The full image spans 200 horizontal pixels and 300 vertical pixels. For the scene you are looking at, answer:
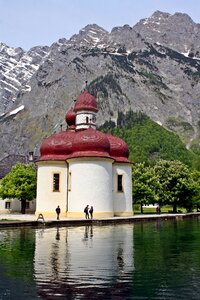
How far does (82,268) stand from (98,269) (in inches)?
23.4

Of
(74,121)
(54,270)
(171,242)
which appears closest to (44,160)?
(74,121)

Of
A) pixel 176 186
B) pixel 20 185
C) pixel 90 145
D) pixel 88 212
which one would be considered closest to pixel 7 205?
pixel 20 185

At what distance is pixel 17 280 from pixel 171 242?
13067 mm

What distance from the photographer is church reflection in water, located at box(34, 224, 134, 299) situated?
12.9m

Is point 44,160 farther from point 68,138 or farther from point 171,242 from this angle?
point 171,242

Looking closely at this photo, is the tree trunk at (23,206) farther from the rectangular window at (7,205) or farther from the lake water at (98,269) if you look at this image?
the lake water at (98,269)

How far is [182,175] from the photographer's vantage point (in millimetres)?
65875

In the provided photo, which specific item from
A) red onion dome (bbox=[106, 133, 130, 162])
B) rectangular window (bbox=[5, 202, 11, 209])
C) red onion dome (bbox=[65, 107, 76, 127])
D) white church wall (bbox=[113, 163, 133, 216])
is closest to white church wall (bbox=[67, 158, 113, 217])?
white church wall (bbox=[113, 163, 133, 216])

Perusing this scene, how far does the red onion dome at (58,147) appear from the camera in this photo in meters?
52.8

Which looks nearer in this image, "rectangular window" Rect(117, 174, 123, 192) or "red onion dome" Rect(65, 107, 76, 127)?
"rectangular window" Rect(117, 174, 123, 192)

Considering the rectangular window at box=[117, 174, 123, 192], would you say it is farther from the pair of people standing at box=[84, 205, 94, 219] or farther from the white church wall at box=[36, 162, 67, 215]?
the pair of people standing at box=[84, 205, 94, 219]

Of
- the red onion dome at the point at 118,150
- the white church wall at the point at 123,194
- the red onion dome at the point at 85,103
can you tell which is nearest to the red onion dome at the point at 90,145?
the red onion dome at the point at 118,150

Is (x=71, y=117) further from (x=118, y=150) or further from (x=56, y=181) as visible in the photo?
(x=56, y=181)

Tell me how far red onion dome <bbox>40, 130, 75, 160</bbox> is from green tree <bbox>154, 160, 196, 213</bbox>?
18118 millimetres
